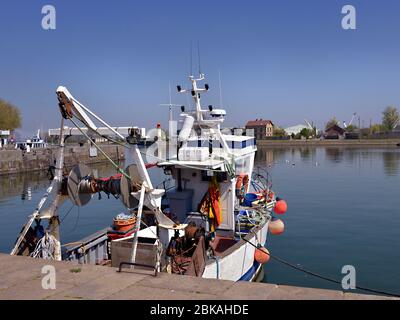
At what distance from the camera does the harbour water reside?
1628 cm

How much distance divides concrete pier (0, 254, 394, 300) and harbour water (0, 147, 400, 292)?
9.39 metres

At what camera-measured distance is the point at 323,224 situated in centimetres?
2394

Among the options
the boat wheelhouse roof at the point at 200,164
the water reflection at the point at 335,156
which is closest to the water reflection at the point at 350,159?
the water reflection at the point at 335,156

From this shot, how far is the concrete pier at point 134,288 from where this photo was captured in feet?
19.1

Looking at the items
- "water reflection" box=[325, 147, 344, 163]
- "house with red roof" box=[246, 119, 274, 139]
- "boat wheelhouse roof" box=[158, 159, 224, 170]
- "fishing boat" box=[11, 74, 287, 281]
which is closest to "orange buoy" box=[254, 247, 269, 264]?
"fishing boat" box=[11, 74, 287, 281]

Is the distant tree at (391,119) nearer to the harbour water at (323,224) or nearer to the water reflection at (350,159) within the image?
the water reflection at (350,159)

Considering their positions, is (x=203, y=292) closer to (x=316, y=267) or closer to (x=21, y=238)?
(x=21, y=238)

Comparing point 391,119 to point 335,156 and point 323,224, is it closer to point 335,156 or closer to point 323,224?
point 335,156

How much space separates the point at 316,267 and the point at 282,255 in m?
1.96

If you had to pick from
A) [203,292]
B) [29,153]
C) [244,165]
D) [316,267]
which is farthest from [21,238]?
[29,153]

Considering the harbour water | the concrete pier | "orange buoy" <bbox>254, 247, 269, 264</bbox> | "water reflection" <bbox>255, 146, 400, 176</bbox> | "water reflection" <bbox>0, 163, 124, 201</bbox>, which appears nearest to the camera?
the concrete pier

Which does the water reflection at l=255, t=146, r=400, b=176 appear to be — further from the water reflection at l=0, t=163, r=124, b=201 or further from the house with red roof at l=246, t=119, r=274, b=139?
the house with red roof at l=246, t=119, r=274, b=139

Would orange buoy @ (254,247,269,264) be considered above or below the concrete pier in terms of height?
below

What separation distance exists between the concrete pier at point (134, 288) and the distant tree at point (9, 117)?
83685 millimetres
